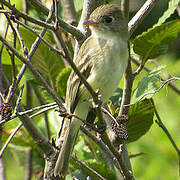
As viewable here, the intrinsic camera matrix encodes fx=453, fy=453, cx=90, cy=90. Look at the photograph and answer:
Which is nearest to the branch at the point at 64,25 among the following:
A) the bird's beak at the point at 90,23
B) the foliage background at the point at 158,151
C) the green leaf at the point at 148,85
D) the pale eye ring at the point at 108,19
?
the bird's beak at the point at 90,23

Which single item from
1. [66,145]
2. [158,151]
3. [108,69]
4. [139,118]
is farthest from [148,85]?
[158,151]

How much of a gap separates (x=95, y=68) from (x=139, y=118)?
1.63 feet

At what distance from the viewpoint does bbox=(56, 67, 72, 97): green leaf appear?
2.93 m

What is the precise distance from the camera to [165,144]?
17.1ft

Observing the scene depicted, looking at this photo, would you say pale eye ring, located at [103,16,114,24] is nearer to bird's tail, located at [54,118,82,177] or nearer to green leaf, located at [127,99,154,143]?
green leaf, located at [127,99,154,143]

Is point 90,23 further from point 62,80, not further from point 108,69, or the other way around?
point 62,80

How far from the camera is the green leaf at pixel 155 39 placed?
2732 millimetres

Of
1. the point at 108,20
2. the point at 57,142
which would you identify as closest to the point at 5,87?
the point at 57,142

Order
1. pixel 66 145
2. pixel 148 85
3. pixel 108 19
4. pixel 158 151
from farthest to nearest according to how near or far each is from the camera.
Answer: pixel 158 151
pixel 108 19
pixel 148 85
pixel 66 145

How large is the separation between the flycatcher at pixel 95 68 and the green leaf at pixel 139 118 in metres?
0.26

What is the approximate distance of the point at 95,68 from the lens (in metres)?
2.55

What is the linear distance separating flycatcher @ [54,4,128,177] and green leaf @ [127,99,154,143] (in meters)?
0.26

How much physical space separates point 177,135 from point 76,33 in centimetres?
298

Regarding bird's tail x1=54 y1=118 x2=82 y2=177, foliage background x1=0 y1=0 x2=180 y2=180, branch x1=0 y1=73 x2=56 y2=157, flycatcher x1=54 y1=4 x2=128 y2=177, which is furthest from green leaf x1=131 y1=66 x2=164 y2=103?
foliage background x1=0 y1=0 x2=180 y2=180
